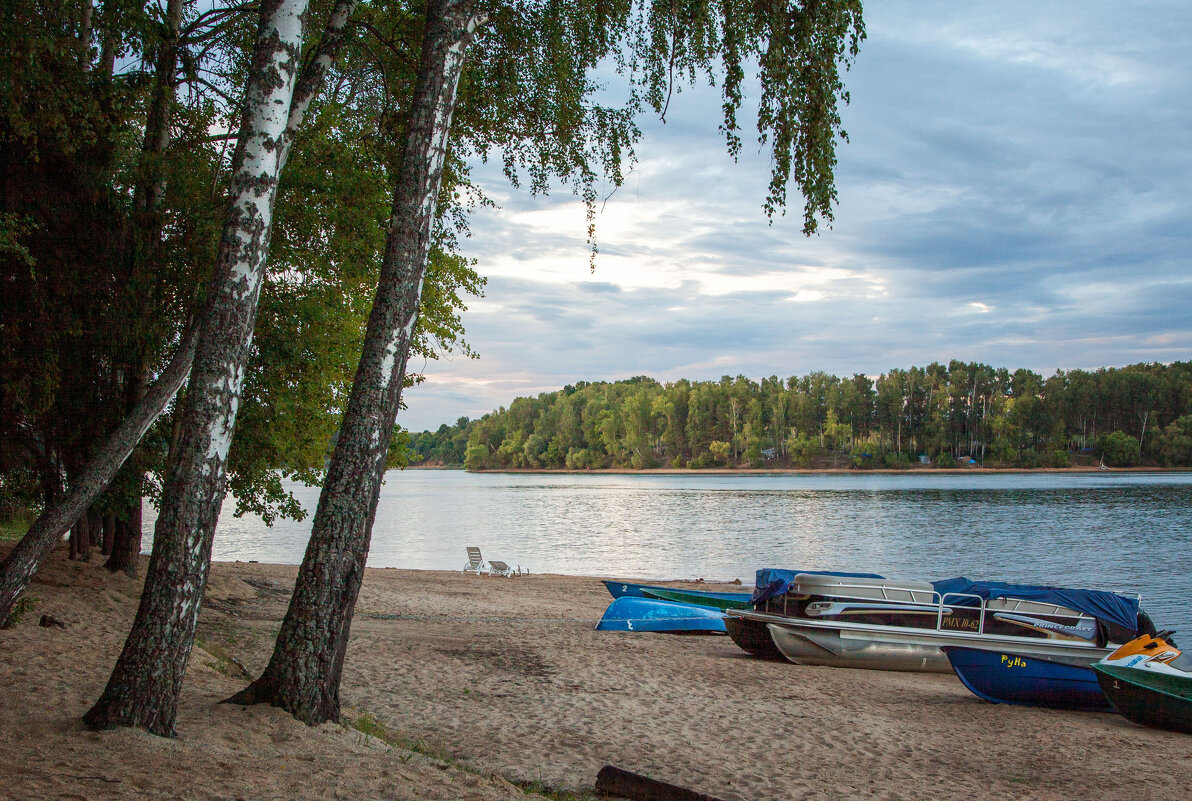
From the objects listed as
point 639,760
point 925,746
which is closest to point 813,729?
point 925,746

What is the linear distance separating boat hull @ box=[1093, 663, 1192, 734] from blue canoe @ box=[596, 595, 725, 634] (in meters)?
5.91

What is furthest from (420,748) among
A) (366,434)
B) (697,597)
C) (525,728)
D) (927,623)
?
(697,597)

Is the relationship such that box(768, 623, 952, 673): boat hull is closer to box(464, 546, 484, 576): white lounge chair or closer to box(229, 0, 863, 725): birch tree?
box(229, 0, 863, 725): birch tree

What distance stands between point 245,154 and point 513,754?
5.05m

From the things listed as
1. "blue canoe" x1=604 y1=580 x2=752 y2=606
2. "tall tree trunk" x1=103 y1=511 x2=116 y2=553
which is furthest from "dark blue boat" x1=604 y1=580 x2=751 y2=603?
"tall tree trunk" x1=103 y1=511 x2=116 y2=553

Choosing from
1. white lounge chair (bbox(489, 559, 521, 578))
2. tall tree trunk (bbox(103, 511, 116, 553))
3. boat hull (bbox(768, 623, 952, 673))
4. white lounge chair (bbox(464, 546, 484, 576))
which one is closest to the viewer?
boat hull (bbox(768, 623, 952, 673))

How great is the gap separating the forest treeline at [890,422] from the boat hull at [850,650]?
11632 centimetres

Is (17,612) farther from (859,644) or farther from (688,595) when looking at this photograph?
(688,595)

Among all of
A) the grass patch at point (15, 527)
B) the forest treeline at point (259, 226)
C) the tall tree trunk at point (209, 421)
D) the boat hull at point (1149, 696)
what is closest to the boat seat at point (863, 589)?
the boat hull at point (1149, 696)

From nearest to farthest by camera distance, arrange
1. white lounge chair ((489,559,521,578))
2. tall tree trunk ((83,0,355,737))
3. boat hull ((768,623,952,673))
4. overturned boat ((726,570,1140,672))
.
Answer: tall tree trunk ((83,0,355,737))
overturned boat ((726,570,1140,672))
boat hull ((768,623,952,673))
white lounge chair ((489,559,521,578))

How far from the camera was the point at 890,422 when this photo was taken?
132 m

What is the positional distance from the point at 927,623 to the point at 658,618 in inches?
180

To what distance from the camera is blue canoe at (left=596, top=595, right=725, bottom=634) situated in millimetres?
14234

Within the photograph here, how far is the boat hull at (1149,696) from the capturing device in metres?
9.62
